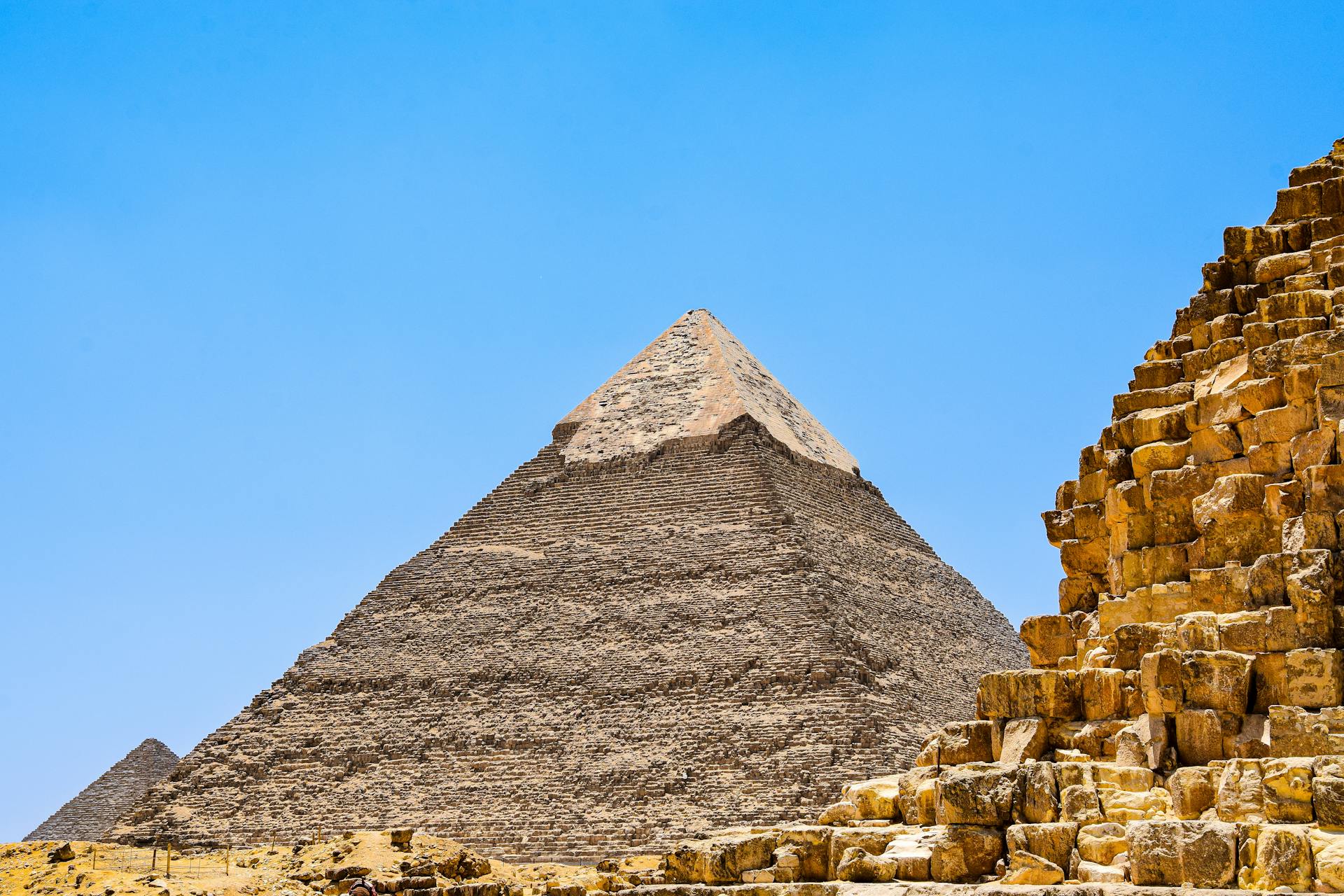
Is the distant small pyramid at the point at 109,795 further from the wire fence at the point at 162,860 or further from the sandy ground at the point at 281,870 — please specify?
the sandy ground at the point at 281,870

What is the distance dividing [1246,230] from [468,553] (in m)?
63.9

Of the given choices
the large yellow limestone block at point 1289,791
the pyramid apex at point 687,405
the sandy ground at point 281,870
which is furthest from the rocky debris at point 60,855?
the pyramid apex at point 687,405

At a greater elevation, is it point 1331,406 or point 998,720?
point 1331,406

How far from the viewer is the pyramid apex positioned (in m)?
72.8

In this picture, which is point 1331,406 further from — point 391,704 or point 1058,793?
point 391,704

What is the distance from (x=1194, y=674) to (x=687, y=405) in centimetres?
6635

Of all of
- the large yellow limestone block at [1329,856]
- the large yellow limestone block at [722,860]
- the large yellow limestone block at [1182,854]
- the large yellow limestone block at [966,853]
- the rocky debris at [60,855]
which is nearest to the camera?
the large yellow limestone block at [1329,856]

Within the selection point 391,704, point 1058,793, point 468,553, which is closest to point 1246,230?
point 1058,793

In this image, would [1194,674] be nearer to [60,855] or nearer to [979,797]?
[979,797]

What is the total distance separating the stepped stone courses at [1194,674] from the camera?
740cm

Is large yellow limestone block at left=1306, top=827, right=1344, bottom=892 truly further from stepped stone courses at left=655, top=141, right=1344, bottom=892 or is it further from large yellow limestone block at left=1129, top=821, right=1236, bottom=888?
large yellow limestone block at left=1129, top=821, right=1236, bottom=888

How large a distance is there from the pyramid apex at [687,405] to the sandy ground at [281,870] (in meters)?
26.1

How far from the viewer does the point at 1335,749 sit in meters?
7.66

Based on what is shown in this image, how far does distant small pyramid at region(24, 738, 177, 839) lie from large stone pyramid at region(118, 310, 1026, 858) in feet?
35.5
